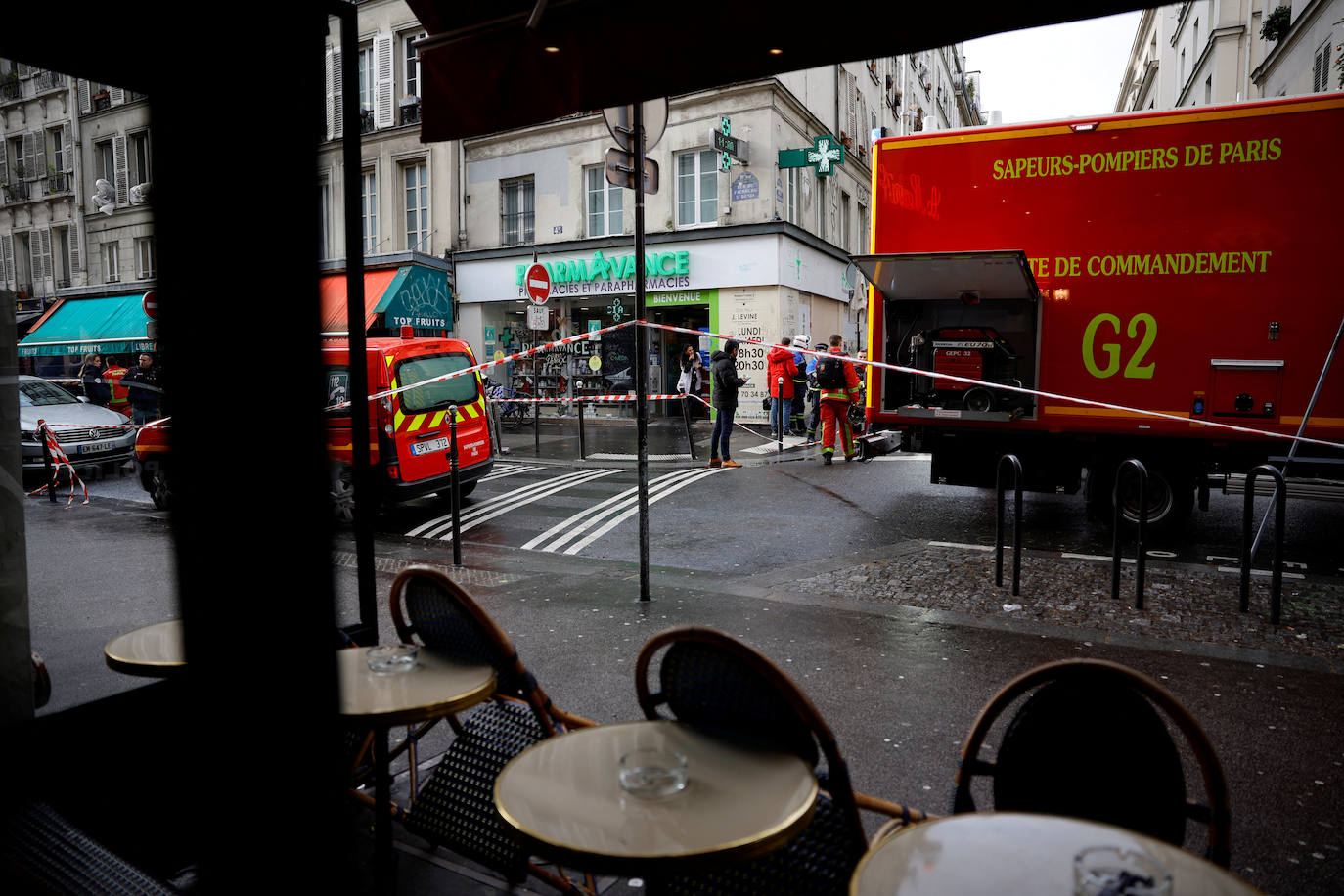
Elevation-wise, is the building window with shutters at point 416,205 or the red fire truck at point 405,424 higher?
the building window with shutters at point 416,205

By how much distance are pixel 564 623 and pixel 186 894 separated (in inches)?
125

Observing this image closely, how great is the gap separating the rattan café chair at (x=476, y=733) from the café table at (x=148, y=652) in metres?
0.67

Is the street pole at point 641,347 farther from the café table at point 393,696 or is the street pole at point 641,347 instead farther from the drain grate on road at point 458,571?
the café table at point 393,696

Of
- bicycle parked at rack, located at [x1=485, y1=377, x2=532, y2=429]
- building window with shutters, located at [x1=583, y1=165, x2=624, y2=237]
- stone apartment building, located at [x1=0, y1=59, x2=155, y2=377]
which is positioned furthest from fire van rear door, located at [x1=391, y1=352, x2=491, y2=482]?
building window with shutters, located at [x1=583, y1=165, x2=624, y2=237]

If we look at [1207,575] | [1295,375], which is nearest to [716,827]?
[1207,575]

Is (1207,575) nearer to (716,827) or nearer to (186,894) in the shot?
(716,827)

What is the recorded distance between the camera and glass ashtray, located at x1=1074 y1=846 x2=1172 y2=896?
1.53 m

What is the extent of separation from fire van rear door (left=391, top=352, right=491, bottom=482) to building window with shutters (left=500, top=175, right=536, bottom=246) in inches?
576

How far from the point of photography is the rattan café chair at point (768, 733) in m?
1.99

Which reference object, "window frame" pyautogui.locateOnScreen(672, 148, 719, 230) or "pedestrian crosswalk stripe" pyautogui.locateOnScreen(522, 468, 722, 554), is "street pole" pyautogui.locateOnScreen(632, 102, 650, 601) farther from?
"window frame" pyautogui.locateOnScreen(672, 148, 719, 230)

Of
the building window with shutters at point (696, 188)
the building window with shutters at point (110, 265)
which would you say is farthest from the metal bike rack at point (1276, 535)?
the building window with shutters at point (696, 188)

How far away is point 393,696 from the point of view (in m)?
2.38

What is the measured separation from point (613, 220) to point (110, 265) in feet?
61.5

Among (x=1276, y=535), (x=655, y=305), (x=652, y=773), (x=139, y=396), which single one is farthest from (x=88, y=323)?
(x=655, y=305)
